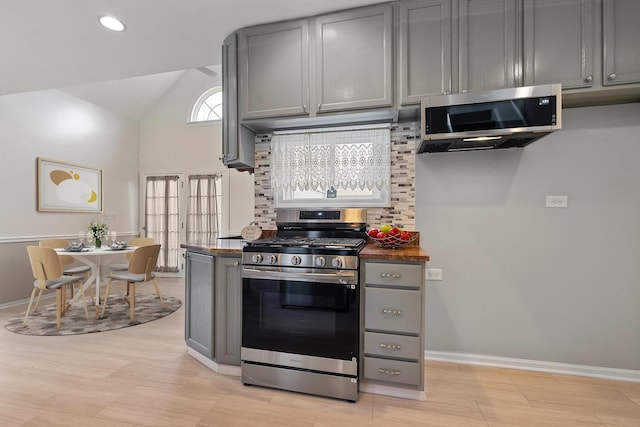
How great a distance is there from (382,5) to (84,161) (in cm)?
519

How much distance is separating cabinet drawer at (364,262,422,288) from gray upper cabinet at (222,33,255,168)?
147cm

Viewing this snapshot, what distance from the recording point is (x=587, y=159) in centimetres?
228

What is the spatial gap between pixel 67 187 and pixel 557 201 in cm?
614

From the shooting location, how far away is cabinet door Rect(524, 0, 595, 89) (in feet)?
6.43

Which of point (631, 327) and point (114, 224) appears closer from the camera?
point (631, 327)

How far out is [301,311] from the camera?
2072mm

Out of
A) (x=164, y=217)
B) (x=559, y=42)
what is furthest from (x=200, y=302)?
(x=164, y=217)

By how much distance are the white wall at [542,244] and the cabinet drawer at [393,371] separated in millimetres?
675

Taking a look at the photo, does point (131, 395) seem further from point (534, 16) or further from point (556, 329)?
point (534, 16)

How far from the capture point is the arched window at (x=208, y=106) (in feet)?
19.7

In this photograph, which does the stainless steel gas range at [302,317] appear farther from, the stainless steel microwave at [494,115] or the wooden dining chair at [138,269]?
the wooden dining chair at [138,269]

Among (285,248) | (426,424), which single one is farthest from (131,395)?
(426,424)

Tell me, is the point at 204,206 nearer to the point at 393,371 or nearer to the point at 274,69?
the point at 274,69

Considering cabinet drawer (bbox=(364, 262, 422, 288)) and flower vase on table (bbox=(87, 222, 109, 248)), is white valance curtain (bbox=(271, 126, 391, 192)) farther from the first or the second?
flower vase on table (bbox=(87, 222, 109, 248))
